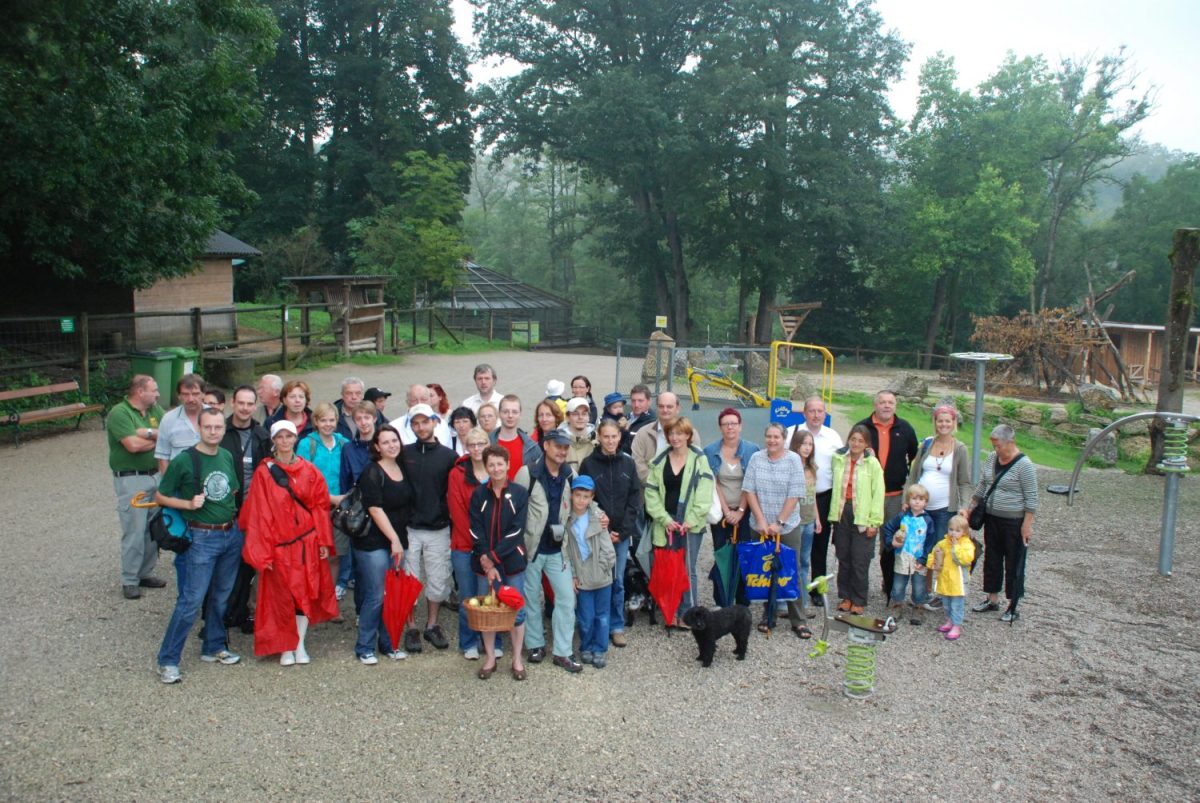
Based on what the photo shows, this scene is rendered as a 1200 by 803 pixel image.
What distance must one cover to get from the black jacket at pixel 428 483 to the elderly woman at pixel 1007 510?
3.91 meters

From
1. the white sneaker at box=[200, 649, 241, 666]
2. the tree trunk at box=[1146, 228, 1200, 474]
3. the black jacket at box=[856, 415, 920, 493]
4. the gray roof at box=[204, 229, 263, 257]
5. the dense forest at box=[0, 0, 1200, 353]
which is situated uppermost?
the dense forest at box=[0, 0, 1200, 353]

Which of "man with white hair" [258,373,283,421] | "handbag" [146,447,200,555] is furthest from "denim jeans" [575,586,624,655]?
"man with white hair" [258,373,283,421]

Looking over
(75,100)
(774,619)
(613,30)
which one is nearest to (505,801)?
(774,619)

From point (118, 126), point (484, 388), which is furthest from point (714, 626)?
point (118, 126)

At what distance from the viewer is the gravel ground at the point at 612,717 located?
4.48 meters

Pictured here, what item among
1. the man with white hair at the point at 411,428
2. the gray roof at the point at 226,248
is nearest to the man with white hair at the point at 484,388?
the man with white hair at the point at 411,428

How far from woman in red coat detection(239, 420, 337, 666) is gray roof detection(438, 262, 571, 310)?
30.5 m

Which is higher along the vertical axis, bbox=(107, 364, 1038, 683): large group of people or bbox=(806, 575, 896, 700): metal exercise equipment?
bbox=(107, 364, 1038, 683): large group of people

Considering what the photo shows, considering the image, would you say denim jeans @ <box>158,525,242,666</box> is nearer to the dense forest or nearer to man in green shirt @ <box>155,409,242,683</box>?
man in green shirt @ <box>155,409,242,683</box>

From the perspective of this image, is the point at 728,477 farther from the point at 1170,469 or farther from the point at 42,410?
the point at 42,410

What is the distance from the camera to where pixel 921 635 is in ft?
21.5

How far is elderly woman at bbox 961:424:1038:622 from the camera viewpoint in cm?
662

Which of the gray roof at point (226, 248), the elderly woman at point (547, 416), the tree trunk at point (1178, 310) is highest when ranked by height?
the gray roof at point (226, 248)

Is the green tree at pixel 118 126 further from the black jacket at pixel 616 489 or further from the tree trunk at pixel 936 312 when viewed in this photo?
the tree trunk at pixel 936 312
